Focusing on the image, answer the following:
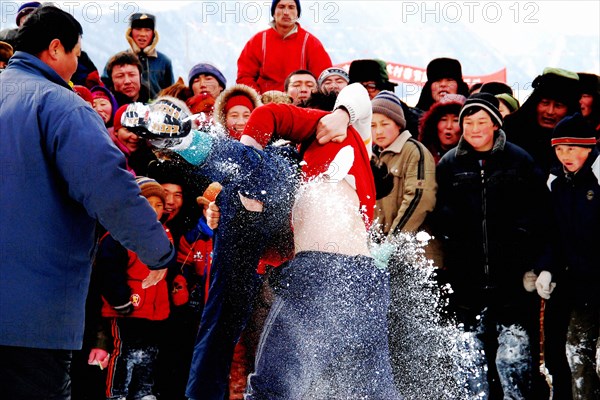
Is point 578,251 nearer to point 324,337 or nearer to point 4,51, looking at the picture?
point 324,337

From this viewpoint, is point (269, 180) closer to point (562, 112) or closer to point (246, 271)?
point (246, 271)

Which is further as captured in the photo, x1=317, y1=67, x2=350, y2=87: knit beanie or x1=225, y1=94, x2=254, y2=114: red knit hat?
x1=317, y1=67, x2=350, y2=87: knit beanie

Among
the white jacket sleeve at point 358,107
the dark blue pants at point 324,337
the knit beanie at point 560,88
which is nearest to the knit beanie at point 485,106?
the knit beanie at point 560,88

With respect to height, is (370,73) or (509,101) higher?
(370,73)

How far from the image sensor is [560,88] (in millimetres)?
6125

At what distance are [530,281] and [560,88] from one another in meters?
1.78

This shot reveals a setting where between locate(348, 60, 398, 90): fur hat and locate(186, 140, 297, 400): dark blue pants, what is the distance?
2.99m

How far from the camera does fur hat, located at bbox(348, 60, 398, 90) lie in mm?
6816

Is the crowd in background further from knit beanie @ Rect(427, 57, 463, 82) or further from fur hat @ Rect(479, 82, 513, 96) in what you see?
fur hat @ Rect(479, 82, 513, 96)

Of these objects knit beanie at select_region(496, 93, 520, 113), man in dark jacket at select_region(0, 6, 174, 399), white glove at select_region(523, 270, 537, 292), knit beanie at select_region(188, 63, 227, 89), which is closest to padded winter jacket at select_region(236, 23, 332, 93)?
knit beanie at select_region(188, 63, 227, 89)

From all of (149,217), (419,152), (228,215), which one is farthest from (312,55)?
(149,217)

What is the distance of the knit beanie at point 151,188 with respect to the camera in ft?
17.1

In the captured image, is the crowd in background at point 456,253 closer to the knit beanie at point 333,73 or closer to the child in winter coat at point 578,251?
the child in winter coat at point 578,251

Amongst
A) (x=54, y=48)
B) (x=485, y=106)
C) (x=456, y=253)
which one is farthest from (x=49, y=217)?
(x=485, y=106)
